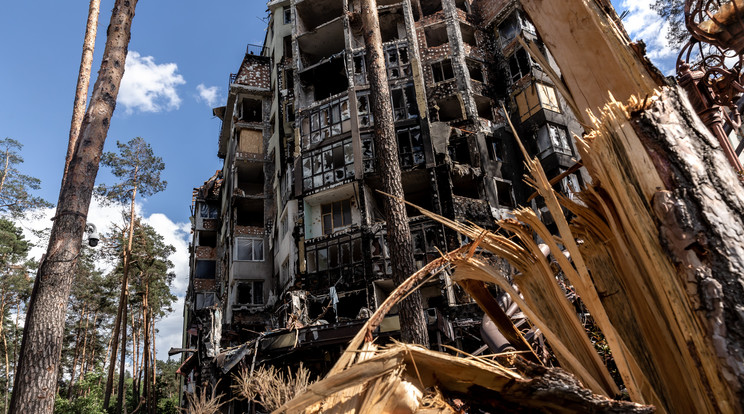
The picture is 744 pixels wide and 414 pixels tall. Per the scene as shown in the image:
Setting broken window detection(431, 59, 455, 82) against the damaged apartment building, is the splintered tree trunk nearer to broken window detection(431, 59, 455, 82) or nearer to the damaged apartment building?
the damaged apartment building

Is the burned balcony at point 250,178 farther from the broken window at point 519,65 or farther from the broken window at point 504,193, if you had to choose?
the broken window at point 519,65

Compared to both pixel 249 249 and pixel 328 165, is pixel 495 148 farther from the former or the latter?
pixel 249 249

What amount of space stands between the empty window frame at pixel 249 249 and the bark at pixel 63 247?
24.8m

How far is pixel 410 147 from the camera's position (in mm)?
27109

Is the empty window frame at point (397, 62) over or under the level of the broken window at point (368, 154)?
over

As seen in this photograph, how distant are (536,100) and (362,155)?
12.1m

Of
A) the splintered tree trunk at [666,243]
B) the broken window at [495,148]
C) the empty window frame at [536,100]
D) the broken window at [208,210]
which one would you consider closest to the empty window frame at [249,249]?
the broken window at [208,210]

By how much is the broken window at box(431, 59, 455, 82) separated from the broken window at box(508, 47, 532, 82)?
4422 mm

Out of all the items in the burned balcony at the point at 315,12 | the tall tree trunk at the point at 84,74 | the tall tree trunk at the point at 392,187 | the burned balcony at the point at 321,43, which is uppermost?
the burned balcony at the point at 315,12

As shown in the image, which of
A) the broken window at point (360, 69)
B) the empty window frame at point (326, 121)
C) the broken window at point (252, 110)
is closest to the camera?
the empty window frame at point (326, 121)

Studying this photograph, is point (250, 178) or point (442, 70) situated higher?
point (442, 70)

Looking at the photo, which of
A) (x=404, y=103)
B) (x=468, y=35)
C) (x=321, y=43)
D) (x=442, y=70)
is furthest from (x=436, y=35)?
(x=321, y=43)

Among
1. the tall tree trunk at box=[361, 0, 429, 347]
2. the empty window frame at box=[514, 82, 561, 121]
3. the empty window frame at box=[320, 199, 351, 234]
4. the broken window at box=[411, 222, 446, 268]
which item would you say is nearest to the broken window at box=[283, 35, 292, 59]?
the empty window frame at box=[320, 199, 351, 234]

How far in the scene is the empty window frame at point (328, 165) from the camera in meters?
27.7
